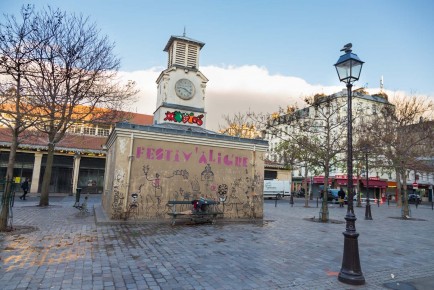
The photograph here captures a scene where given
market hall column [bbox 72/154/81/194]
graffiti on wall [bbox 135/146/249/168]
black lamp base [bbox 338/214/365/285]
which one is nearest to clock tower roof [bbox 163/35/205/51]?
graffiti on wall [bbox 135/146/249/168]

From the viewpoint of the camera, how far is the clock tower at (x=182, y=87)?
18219 mm

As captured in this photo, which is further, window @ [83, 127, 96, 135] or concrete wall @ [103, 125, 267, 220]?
window @ [83, 127, 96, 135]

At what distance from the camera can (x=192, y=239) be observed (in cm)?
874

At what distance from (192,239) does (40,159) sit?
27087mm

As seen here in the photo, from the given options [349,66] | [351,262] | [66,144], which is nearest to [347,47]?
[349,66]

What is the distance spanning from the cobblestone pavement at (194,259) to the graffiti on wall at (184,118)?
346 inches

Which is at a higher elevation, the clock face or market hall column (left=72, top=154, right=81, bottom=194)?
the clock face

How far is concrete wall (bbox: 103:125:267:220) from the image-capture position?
1181 cm

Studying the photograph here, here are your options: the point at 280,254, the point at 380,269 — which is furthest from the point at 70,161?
the point at 380,269

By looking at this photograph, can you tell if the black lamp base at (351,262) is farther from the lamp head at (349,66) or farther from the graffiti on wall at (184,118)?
the graffiti on wall at (184,118)

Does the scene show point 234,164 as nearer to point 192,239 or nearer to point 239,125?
point 192,239

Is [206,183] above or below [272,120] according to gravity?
below

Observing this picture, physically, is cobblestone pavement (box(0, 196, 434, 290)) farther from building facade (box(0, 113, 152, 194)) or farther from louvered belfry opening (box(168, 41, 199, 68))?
building facade (box(0, 113, 152, 194))

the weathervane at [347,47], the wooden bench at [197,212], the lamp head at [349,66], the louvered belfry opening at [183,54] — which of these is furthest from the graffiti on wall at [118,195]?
the louvered belfry opening at [183,54]
